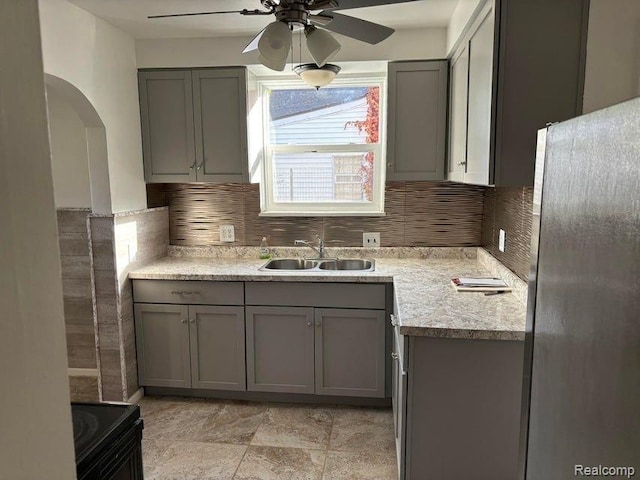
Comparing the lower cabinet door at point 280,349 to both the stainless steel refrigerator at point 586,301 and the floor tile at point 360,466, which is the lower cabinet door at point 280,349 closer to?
the floor tile at point 360,466

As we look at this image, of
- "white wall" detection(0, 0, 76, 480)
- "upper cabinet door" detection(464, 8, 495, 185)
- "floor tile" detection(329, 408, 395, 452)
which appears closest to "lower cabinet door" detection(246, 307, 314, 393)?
"floor tile" detection(329, 408, 395, 452)

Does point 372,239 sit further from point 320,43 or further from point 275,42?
point 275,42

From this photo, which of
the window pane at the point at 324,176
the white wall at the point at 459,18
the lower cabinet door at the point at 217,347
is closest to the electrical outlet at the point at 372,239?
the window pane at the point at 324,176

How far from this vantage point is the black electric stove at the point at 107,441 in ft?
3.43

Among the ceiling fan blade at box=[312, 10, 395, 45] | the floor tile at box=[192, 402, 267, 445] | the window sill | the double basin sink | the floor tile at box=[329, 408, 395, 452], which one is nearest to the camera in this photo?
the ceiling fan blade at box=[312, 10, 395, 45]

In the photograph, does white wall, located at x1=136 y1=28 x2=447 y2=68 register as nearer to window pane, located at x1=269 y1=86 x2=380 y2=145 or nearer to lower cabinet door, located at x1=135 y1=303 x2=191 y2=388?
window pane, located at x1=269 y1=86 x2=380 y2=145

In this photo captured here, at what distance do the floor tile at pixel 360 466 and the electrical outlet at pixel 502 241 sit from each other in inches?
52.2

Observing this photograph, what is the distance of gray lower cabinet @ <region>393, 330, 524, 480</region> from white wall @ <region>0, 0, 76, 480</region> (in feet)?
5.10

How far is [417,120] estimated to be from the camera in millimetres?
3139

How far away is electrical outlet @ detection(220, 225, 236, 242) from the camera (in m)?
3.65

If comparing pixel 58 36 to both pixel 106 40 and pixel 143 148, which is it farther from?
pixel 143 148

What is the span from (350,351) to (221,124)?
5.79 feet

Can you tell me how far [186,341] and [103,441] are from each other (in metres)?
2.06

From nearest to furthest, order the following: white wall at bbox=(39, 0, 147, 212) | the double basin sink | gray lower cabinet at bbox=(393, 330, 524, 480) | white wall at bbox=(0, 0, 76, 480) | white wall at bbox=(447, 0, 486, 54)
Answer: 1. white wall at bbox=(0, 0, 76, 480)
2. gray lower cabinet at bbox=(393, 330, 524, 480)
3. white wall at bbox=(447, 0, 486, 54)
4. white wall at bbox=(39, 0, 147, 212)
5. the double basin sink
